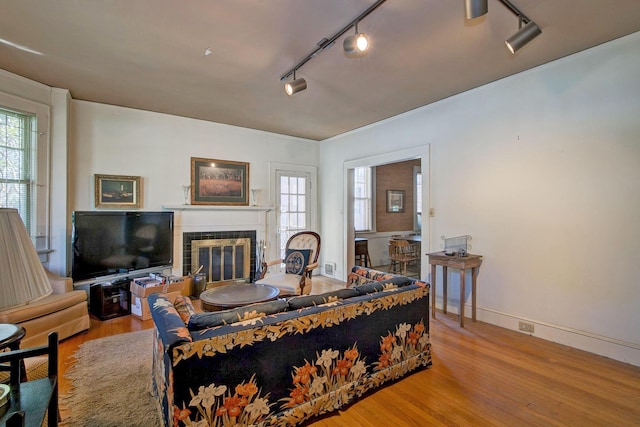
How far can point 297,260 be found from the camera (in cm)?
439

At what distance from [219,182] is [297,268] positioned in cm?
199

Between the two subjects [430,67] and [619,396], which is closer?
[619,396]

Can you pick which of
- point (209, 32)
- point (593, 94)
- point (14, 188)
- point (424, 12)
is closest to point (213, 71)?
point (209, 32)

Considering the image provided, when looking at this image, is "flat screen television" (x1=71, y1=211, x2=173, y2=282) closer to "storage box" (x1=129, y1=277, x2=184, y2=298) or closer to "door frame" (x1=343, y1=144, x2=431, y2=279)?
"storage box" (x1=129, y1=277, x2=184, y2=298)

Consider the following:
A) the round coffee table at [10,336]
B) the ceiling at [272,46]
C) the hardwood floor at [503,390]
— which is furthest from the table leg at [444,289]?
the round coffee table at [10,336]

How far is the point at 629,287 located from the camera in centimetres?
259

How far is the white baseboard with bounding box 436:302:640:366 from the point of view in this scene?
258cm

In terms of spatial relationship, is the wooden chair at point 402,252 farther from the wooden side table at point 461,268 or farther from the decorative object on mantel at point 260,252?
the decorative object on mantel at point 260,252

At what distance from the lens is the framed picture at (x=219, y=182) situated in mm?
4785

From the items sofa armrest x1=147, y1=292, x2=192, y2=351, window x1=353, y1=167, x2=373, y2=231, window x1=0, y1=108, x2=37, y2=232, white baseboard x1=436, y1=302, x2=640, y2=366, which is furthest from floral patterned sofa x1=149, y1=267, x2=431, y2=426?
window x1=353, y1=167, x2=373, y2=231

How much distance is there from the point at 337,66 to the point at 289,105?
125 cm

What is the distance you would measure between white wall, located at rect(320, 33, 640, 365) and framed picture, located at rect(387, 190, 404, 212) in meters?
3.29

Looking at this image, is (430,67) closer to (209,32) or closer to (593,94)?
(593,94)

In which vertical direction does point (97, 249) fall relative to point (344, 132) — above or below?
below
